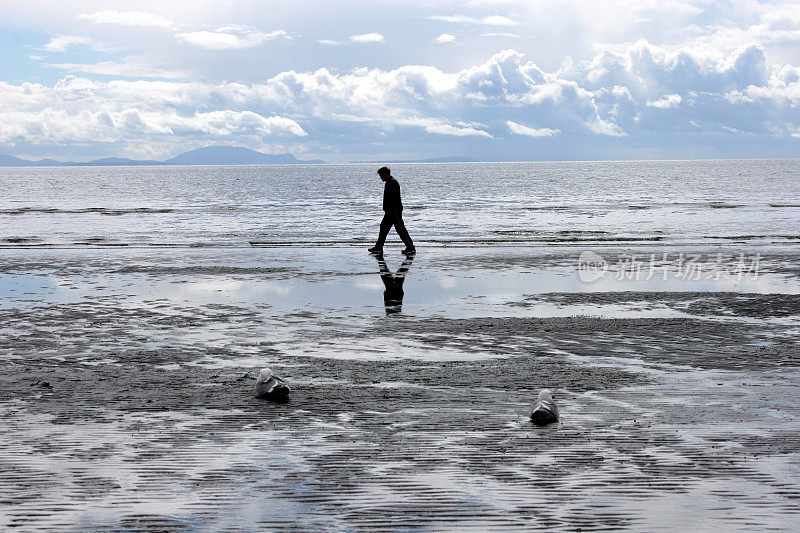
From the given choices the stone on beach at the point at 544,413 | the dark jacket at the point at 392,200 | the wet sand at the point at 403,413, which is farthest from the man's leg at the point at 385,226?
the stone on beach at the point at 544,413

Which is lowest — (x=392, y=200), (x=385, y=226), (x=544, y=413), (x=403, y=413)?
(x=403, y=413)

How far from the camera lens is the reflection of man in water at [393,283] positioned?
11633 mm

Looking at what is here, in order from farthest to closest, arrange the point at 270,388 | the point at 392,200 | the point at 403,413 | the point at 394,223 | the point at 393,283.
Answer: the point at 394,223 < the point at 392,200 < the point at 393,283 < the point at 270,388 < the point at 403,413

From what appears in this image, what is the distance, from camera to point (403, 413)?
19.8 feet

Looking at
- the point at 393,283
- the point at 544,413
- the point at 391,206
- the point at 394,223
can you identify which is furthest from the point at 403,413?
the point at 394,223

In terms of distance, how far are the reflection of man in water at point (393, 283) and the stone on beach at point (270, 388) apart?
453 centimetres

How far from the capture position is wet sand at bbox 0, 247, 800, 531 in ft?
14.2

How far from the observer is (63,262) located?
17.9 meters

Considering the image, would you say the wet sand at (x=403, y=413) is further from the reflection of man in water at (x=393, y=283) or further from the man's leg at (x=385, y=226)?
the man's leg at (x=385, y=226)

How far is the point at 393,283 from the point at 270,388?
7754 mm

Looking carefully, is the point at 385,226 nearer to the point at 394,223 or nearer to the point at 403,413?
the point at 394,223

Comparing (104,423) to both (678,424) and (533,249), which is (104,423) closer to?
(678,424)

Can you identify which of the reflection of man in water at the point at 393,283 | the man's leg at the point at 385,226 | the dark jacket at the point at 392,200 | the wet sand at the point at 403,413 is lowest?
the wet sand at the point at 403,413

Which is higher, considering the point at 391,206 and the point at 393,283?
the point at 391,206
